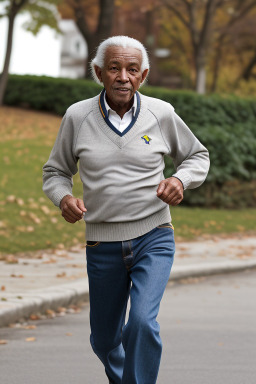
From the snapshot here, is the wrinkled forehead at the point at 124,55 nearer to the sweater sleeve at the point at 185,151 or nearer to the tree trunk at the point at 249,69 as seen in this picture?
the sweater sleeve at the point at 185,151

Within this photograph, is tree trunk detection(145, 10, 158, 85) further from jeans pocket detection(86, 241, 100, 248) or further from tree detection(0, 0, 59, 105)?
jeans pocket detection(86, 241, 100, 248)

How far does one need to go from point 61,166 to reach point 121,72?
60 centimetres

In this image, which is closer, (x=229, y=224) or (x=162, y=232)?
(x=162, y=232)

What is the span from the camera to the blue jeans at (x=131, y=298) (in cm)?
404

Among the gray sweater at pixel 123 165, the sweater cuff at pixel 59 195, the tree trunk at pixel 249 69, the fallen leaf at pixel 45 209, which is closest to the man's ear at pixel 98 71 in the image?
the gray sweater at pixel 123 165

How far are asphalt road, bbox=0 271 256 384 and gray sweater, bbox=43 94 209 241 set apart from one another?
1.85 m

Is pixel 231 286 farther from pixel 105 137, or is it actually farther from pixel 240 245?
pixel 105 137

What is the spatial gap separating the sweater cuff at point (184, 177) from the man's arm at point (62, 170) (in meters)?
0.50

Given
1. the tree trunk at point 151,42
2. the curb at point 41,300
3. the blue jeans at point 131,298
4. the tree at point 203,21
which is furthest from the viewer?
the tree trunk at point 151,42

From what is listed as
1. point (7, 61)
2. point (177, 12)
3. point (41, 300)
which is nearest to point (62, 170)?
point (41, 300)

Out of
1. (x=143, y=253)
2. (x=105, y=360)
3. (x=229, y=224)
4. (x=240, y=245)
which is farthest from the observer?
(x=229, y=224)

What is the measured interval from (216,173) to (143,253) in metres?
13.7

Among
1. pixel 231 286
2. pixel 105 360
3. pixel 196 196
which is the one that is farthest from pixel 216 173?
pixel 105 360

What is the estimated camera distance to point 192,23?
36.0 meters
